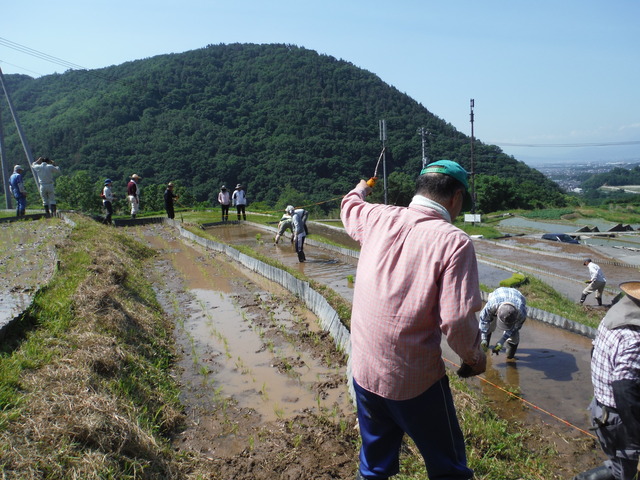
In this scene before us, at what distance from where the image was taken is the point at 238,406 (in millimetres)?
4762

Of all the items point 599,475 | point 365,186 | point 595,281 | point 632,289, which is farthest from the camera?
point 595,281

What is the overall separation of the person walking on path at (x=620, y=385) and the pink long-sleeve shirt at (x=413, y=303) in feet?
3.16

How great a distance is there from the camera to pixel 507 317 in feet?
19.7

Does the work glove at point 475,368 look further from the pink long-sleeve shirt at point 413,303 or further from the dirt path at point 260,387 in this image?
the dirt path at point 260,387

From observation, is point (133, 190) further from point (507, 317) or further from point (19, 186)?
point (507, 317)

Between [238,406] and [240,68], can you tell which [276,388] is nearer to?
[238,406]

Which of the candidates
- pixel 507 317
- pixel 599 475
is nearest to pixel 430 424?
pixel 599 475

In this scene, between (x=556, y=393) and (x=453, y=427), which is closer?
(x=453, y=427)

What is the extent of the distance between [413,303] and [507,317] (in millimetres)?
4387

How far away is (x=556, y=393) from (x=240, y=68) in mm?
111001

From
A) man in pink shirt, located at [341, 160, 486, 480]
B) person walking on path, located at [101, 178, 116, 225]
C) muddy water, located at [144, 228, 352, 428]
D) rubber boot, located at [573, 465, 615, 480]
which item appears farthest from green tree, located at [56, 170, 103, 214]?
rubber boot, located at [573, 465, 615, 480]

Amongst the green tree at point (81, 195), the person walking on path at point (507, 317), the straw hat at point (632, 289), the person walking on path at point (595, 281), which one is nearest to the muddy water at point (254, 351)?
the person walking on path at point (507, 317)

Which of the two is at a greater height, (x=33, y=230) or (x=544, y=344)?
(x=33, y=230)

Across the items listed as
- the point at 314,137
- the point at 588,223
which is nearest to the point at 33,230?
the point at 588,223
